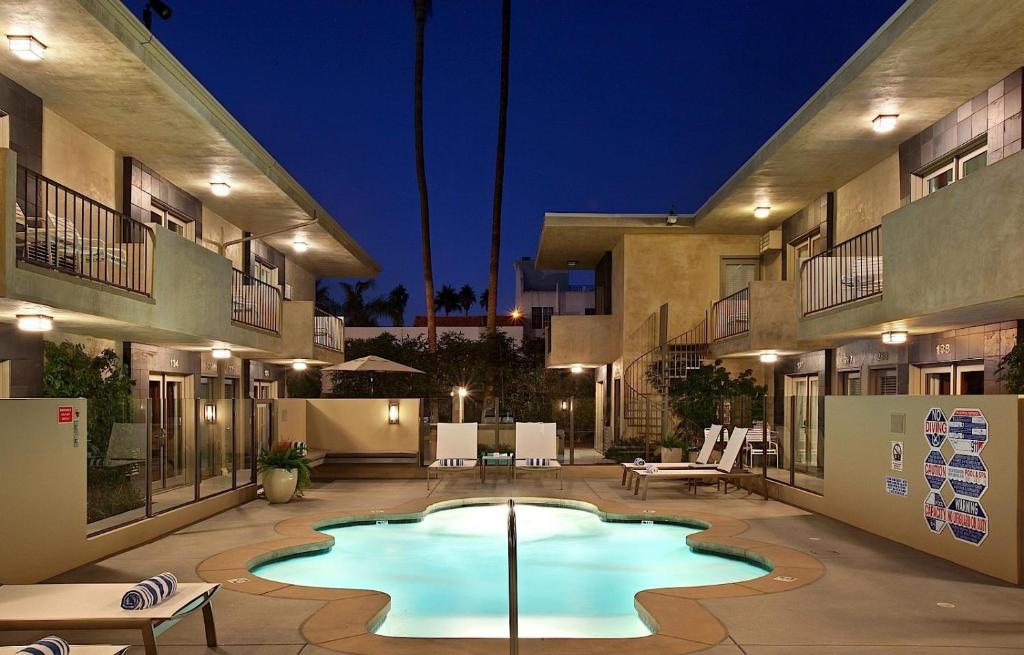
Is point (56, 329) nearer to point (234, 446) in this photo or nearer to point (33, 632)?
point (234, 446)

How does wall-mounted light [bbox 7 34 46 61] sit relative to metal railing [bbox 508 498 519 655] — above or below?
above

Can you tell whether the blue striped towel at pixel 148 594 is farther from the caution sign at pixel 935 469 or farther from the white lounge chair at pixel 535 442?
the white lounge chair at pixel 535 442

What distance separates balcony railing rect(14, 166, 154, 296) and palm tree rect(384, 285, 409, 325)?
60.7m

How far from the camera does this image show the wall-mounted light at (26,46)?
9.23m

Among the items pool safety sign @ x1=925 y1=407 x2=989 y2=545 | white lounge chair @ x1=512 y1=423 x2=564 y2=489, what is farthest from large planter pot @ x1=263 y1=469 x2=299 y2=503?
pool safety sign @ x1=925 y1=407 x2=989 y2=545

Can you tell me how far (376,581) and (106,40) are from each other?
20.6 feet

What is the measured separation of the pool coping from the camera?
587 cm

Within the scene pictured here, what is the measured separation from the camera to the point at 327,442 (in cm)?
1789

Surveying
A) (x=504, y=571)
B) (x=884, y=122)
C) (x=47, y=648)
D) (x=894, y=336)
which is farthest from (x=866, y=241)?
(x=47, y=648)

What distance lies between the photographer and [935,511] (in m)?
8.97

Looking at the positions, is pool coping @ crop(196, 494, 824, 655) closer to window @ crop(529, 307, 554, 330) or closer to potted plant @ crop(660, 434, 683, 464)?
potted plant @ crop(660, 434, 683, 464)

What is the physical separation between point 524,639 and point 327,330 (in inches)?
664

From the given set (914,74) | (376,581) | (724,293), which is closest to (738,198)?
(724,293)

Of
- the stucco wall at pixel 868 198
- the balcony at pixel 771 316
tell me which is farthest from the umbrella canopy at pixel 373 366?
the stucco wall at pixel 868 198
